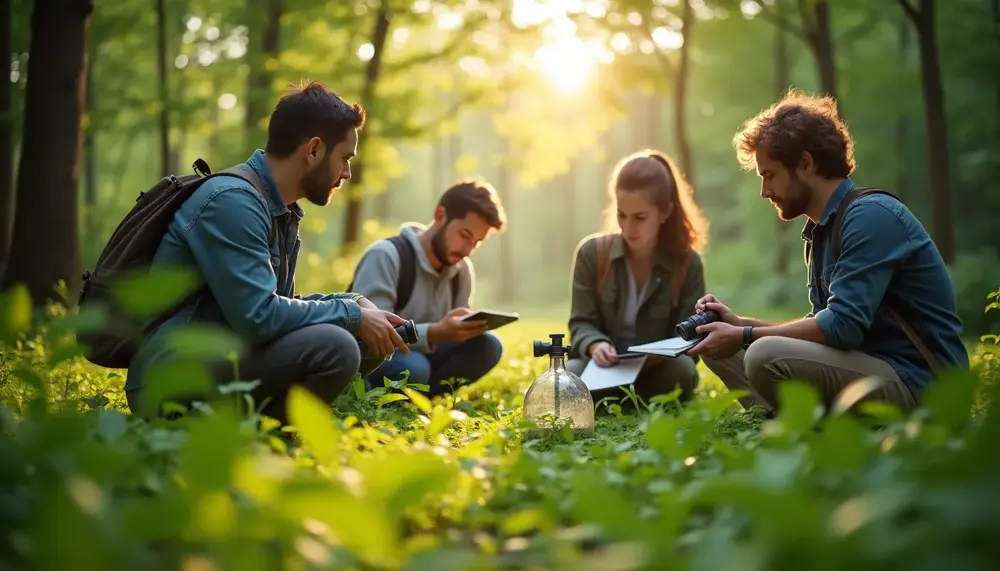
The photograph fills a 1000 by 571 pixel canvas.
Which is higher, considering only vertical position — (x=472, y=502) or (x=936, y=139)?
(x=936, y=139)

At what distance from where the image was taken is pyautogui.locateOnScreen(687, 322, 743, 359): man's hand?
414cm

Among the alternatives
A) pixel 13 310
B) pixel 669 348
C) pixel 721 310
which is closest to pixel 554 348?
pixel 669 348

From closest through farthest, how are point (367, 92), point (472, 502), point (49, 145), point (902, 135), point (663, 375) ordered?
point (472, 502) → point (663, 375) → point (49, 145) → point (367, 92) → point (902, 135)

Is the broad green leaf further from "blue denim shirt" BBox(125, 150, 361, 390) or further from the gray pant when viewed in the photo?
the gray pant

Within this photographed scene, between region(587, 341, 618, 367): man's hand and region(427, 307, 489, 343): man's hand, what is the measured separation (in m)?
0.65

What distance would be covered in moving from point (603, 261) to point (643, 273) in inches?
10.3

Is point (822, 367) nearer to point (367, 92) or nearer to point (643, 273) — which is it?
point (643, 273)

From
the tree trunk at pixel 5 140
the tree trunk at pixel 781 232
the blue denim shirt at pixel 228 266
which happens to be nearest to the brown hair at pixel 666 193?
the blue denim shirt at pixel 228 266

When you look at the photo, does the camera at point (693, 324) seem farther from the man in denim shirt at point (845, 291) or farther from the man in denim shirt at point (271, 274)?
the man in denim shirt at point (271, 274)

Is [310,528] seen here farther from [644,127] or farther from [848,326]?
[644,127]

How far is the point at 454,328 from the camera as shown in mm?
5133

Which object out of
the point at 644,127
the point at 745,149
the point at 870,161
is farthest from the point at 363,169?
the point at 644,127

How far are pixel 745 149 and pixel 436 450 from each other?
247 cm

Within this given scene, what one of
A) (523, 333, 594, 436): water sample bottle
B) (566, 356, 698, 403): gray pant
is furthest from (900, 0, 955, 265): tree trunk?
(523, 333, 594, 436): water sample bottle
